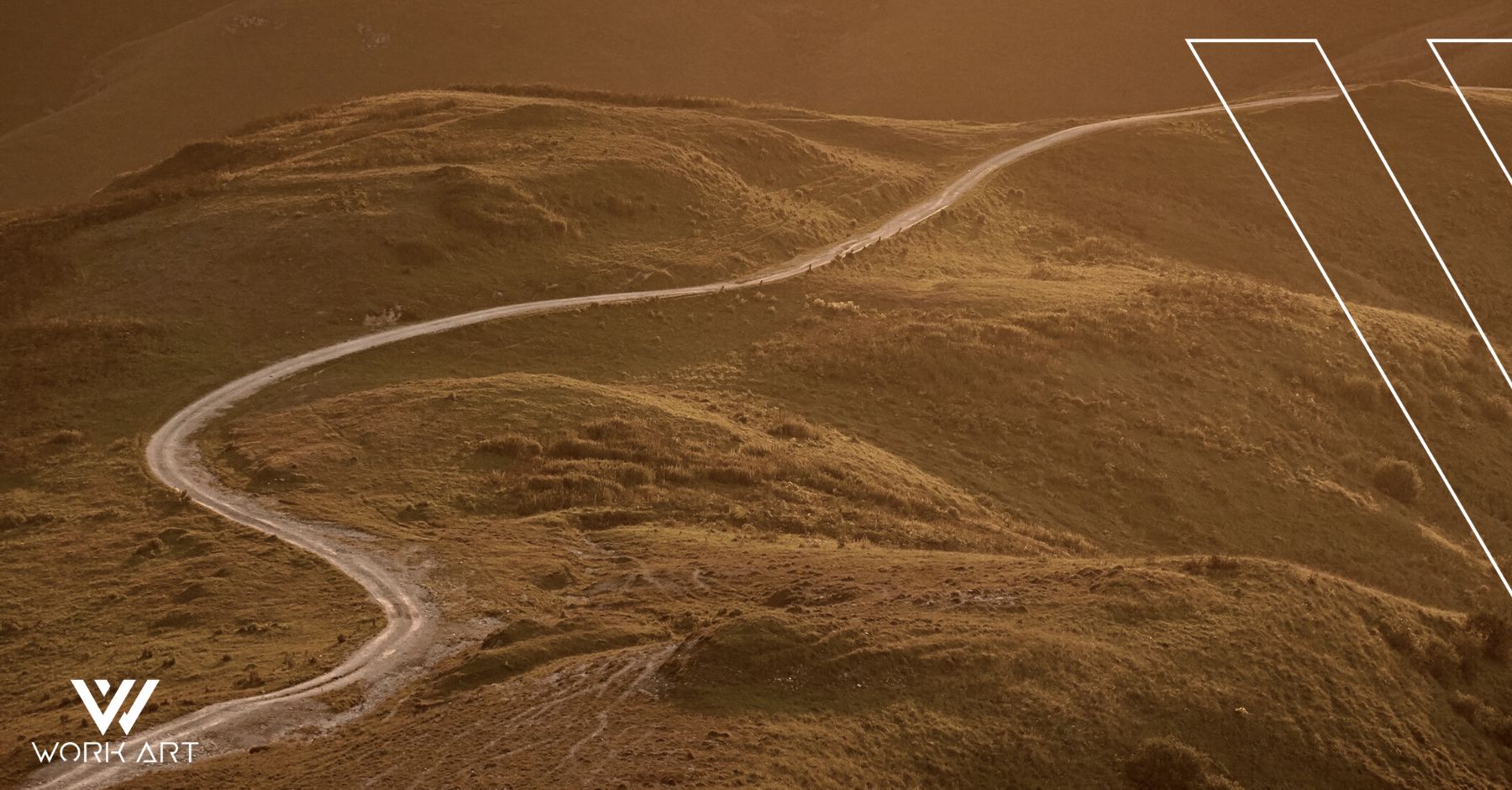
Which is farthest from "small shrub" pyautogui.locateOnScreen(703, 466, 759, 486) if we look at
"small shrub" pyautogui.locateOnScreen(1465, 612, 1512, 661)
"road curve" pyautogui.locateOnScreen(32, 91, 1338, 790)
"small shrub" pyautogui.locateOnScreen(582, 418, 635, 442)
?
"small shrub" pyautogui.locateOnScreen(1465, 612, 1512, 661)

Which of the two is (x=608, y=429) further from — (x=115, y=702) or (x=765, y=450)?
(x=115, y=702)

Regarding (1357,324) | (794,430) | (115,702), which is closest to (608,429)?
(794,430)

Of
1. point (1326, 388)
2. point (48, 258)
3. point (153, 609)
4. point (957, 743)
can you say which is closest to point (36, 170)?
point (48, 258)

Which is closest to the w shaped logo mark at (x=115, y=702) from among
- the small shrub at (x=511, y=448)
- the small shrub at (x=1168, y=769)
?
the small shrub at (x=511, y=448)

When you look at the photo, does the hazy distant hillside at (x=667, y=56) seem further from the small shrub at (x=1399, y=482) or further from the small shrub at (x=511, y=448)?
the small shrub at (x=511, y=448)

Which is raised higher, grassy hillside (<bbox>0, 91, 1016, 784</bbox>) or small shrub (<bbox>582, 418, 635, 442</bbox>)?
grassy hillside (<bbox>0, 91, 1016, 784</bbox>)

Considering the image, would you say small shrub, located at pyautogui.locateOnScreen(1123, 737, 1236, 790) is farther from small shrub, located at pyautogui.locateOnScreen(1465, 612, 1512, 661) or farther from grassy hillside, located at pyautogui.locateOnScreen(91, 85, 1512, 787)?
small shrub, located at pyautogui.locateOnScreen(1465, 612, 1512, 661)

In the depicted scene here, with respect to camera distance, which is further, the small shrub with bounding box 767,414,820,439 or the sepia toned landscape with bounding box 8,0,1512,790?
the small shrub with bounding box 767,414,820,439

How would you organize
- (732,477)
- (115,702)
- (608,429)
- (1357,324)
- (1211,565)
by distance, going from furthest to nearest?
(1357,324)
(608,429)
(732,477)
(1211,565)
(115,702)
